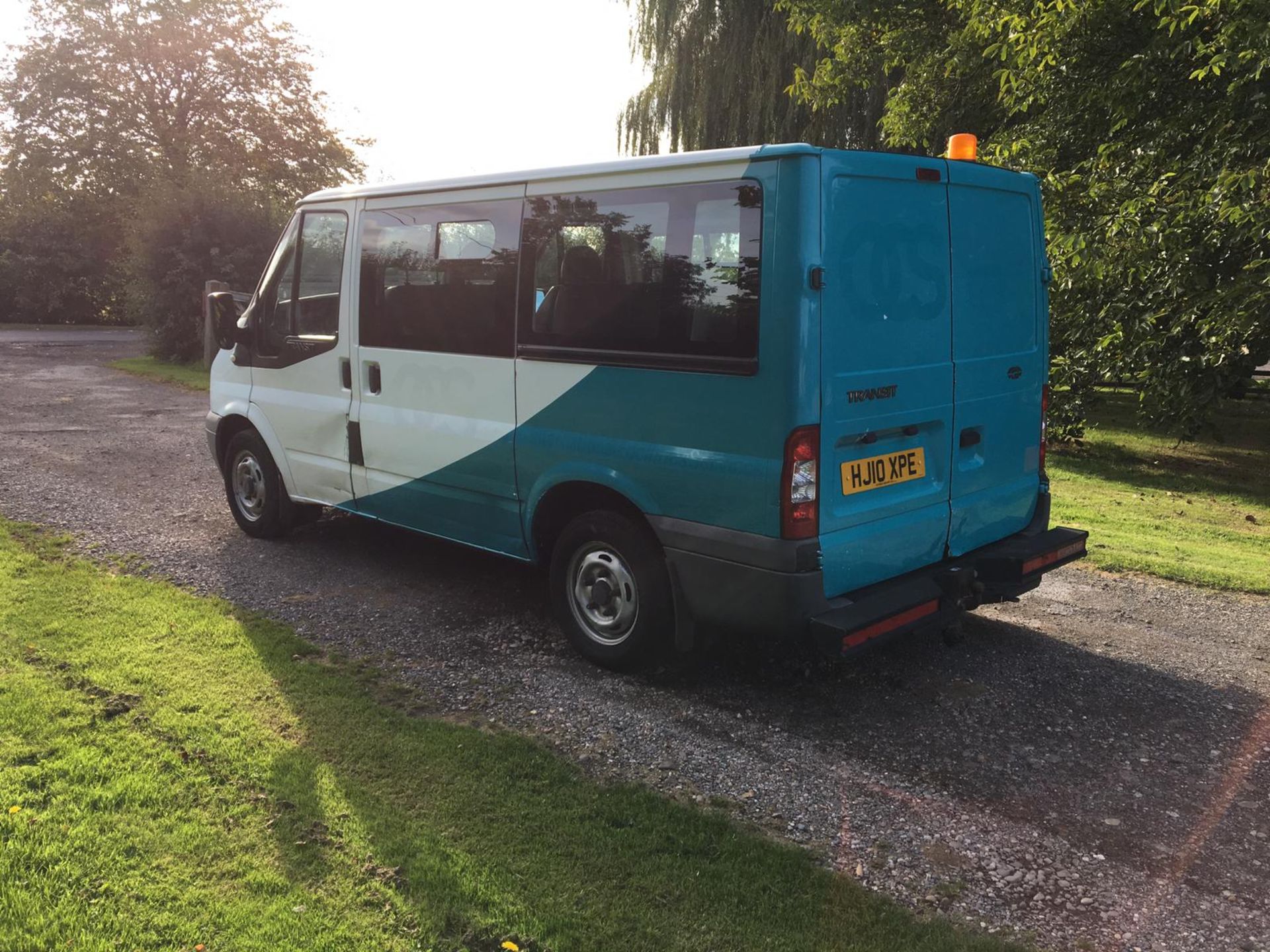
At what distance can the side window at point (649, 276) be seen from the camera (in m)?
3.94

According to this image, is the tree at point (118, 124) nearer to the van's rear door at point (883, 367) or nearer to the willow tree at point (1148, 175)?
the willow tree at point (1148, 175)

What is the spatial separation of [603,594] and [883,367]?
1.69 metres

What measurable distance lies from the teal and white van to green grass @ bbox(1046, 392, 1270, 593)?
7.98 ft

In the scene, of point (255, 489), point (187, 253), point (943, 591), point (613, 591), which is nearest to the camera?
point (943, 591)

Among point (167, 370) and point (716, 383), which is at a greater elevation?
point (716, 383)

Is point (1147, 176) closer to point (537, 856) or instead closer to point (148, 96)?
point (537, 856)

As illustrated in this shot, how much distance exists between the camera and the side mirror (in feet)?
21.9

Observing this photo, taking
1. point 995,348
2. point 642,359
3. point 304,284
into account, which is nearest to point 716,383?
point 642,359

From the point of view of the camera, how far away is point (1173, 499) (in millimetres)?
9781

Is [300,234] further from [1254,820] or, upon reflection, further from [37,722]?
[1254,820]

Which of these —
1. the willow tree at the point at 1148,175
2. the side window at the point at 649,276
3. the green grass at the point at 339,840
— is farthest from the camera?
the willow tree at the point at 1148,175

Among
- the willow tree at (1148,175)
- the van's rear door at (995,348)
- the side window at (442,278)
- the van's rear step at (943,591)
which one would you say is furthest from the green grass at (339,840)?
the willow tree at (1148,175)

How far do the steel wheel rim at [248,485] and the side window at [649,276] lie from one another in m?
3.03

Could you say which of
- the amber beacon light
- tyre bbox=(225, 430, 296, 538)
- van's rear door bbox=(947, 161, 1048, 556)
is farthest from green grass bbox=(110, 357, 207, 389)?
van's rear door bbox=(947, 161, 1048, 556)
